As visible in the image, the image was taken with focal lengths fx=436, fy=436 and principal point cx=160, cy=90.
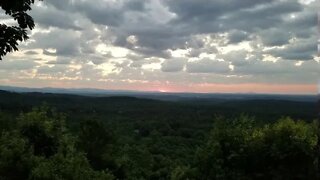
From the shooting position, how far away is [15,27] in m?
9.75

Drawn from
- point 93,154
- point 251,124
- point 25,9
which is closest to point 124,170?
point 93,154

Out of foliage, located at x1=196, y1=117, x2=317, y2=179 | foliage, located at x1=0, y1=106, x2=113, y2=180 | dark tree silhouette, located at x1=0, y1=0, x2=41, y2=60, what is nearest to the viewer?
dark tree silhouette, located at x1=0, y1=0, x2=41, y2=60

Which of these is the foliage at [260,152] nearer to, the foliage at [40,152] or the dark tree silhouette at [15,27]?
the foliage at [40,152]

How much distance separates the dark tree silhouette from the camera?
31.6 feet

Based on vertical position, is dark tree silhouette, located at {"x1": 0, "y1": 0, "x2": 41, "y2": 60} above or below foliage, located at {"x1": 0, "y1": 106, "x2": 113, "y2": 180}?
above

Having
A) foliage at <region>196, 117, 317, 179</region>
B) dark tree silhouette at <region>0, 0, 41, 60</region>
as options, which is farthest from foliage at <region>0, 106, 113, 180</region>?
dark tree silhouette at <region>0, 0, 41, 60</region>

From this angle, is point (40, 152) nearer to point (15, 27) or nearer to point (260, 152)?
point (260, 152)

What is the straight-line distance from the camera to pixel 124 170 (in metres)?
59.2

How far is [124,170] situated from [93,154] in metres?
7.15

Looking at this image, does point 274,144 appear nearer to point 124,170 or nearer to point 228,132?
point 228,132

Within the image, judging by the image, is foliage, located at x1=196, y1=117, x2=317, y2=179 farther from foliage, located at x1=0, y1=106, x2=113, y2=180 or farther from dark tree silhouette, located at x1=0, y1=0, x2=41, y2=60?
dark tree silhouette, located at x1=0, y1=0, x2=41, y2=60

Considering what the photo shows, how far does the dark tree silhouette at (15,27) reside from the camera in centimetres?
963

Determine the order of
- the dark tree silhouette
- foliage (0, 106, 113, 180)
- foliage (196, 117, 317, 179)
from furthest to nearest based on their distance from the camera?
1. foliage (0, 106, 113, 180)
2. foliage (196, 117, 317, 179)
3. the dark tree silhouette

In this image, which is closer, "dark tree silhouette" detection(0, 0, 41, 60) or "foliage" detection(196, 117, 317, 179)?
"dark tree silhouette" detection(0, 0, 41, 60)
